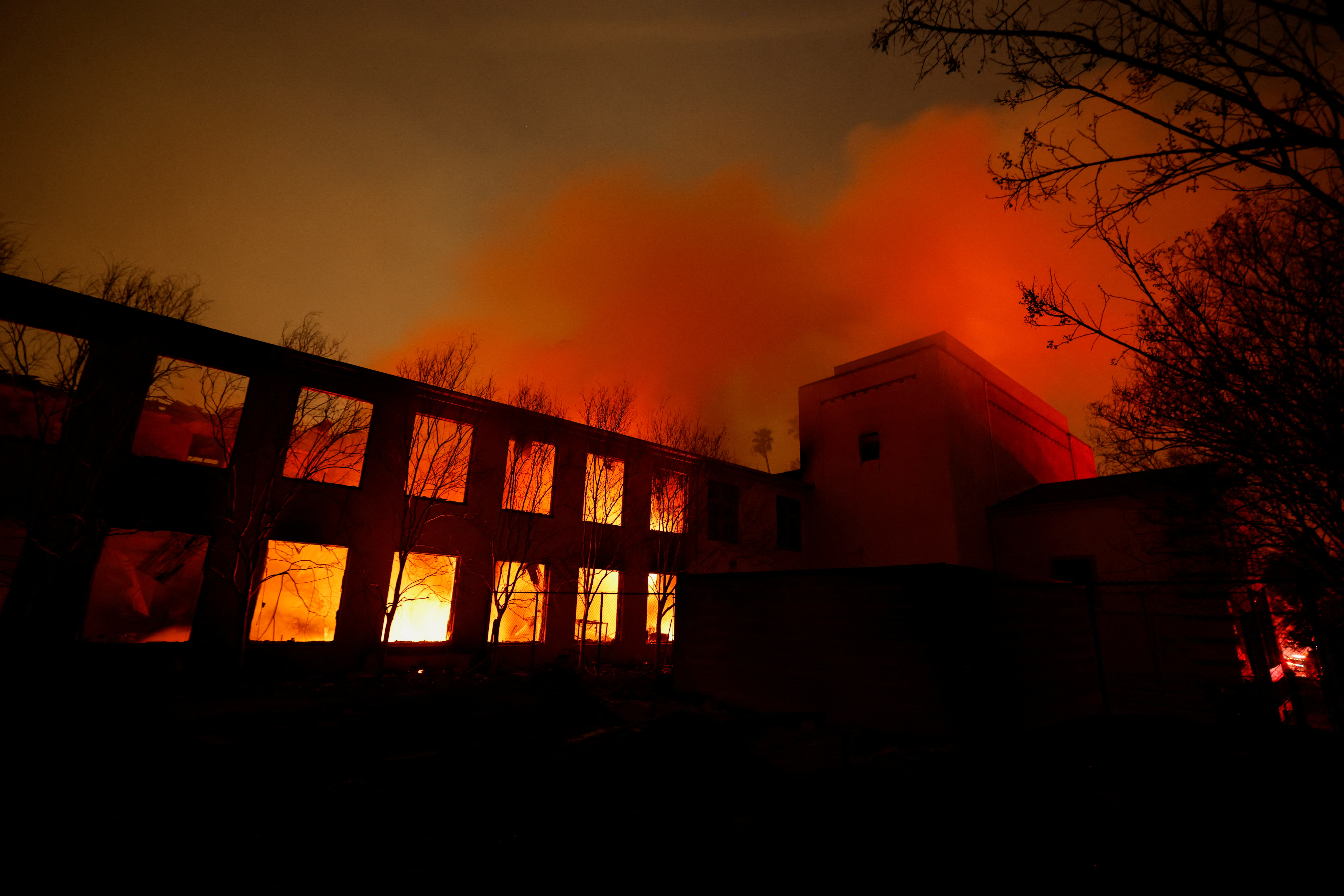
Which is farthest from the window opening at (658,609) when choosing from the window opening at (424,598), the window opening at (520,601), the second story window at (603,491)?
the window opening at (424,598)

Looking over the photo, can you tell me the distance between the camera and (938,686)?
8.23 metres

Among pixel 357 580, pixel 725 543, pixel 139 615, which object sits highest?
pixel 725 543

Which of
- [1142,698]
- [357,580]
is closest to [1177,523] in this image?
[1142,698]

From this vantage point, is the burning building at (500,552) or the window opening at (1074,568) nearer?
the burning building at (500,552)

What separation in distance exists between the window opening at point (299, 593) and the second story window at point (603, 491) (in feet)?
21.3

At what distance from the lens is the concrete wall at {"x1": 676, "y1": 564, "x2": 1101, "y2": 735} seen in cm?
827

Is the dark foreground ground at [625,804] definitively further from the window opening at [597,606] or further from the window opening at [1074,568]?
the window opening at [1074,568]

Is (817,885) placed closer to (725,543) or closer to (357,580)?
(357,580)

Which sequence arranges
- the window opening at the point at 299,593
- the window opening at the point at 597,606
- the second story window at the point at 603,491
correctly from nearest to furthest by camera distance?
1. the window opening at the point at 299,593
2. the window opening at the point at 597,606
3. the second story window at the point at 603,491

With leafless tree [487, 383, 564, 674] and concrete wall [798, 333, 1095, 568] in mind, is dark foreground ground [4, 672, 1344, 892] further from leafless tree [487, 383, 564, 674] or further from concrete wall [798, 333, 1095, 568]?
concrete wall [798, 333, 1095, 568]

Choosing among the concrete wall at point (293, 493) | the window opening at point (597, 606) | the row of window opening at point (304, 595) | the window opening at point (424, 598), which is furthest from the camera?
the window opening at point (597, 606)

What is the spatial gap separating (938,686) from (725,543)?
1214 centimetres

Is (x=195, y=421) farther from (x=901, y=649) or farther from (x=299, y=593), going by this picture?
(x=901, y=649)

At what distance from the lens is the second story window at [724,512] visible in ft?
66.4
